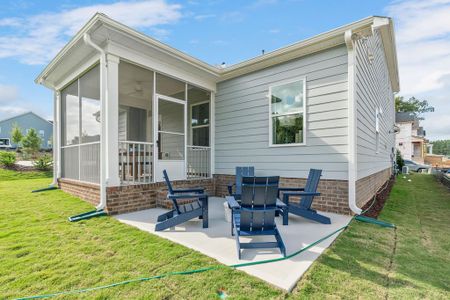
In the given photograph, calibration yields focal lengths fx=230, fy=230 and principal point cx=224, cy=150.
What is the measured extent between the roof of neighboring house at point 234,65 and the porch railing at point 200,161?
2341 millimetres

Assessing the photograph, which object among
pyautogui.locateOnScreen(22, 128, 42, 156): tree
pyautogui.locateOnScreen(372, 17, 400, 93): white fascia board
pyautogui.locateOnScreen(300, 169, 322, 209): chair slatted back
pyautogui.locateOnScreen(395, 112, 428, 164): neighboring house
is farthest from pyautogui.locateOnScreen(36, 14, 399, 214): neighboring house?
pyautogui.locateOnScreen(395, 112, 428, 164): neighboring house

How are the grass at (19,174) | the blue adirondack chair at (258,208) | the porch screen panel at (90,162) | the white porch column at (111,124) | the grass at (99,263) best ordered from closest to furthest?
the grass at (99,263), the blue adirondack chair at (258,208), the white porch column at (111,124), the porch screen panel at (90,162), the grass at (19,174)

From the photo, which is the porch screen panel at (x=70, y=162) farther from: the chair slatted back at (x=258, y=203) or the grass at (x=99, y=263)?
the chair slatted back at (x=258, y=203)

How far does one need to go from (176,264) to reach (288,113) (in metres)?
4.47

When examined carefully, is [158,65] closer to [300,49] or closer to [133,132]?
[300,49]

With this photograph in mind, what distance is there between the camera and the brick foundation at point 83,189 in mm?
5123

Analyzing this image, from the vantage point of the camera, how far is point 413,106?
113 ft

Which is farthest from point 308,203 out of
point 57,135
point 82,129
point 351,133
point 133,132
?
point 57,135

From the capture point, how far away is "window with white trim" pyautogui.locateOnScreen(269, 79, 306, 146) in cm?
561

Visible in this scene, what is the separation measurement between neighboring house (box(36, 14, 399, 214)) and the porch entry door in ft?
0.10

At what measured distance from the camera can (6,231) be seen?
11.8 feet

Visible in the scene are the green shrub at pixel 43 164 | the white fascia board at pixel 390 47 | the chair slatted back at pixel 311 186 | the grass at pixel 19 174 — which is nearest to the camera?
the chair slatted back at pixel 311 186

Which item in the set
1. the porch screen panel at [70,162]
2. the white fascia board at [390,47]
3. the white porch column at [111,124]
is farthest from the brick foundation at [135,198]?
A: the white fascia board at [390,47]

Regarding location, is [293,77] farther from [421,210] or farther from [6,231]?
[6,231]
